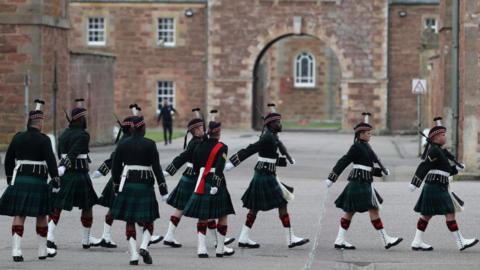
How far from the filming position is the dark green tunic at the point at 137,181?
1652 cm

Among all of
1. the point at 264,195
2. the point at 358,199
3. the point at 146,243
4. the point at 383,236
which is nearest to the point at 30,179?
the point at 146,243

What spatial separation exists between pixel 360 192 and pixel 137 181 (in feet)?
10.5

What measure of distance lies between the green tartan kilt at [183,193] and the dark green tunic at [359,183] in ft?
6.04

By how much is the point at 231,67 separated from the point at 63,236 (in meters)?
43.9

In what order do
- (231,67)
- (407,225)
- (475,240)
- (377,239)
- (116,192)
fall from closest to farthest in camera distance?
(116,192) → (475,240) → (377,239) → (407,225) → (231,67)

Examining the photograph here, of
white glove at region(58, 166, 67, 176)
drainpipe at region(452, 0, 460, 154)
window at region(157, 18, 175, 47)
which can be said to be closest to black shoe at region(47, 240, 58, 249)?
white glove at region(58, 166, 67, 176)

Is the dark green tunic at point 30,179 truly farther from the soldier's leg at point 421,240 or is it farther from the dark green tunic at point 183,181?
the soldier's leg at point 421,240

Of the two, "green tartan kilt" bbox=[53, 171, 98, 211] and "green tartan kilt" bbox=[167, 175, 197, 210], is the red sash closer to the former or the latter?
"green tartan kilt" bbox=[167, 175, 197, 210]

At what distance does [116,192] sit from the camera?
16.8 m

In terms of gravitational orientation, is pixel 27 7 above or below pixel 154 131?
above

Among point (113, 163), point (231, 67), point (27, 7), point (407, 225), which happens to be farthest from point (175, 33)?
point (113, 163)

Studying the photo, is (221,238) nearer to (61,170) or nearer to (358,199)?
(358,199)

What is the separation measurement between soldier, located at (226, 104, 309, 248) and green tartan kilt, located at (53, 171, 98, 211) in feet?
6.15

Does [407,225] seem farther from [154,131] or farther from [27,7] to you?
[154,131]
